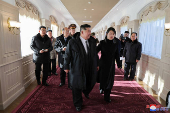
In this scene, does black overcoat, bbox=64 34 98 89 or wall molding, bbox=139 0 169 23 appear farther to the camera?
wall molding, bbox=139 0 169 23

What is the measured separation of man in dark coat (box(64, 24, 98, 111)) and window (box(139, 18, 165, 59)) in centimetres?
260

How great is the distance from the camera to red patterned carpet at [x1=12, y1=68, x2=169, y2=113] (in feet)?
9.03

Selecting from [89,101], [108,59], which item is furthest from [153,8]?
[89,101]

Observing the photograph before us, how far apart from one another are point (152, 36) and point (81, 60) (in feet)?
11.2

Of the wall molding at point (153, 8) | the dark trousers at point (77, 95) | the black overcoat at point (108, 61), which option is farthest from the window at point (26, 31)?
the wall molding at point (153, 8)

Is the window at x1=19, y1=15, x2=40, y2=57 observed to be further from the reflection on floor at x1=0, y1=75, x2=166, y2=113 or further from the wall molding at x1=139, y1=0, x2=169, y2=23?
the wall molding at x1=139, y1=0, x2=169, y2=23

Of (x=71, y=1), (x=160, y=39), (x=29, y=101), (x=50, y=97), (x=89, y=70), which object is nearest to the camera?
(x=89, y=70)

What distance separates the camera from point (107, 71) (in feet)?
9.61

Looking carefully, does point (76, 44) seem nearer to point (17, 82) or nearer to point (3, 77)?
point (3, 77)

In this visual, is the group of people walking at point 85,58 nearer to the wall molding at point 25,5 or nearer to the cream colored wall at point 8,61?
the cream colored wall at point 8,61

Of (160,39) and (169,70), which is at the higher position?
(160,39)

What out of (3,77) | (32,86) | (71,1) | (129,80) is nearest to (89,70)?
(3,77)

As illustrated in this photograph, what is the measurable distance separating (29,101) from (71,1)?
488 centimetres

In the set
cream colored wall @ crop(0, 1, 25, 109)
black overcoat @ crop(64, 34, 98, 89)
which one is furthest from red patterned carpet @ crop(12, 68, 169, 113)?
black overcoat @ crop(64, 34, 98, 89)
